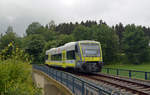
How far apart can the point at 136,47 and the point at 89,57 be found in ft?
139

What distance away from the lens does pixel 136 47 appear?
2256 inches

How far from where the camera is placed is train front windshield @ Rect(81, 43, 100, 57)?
1831cm

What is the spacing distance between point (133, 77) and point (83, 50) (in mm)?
5136

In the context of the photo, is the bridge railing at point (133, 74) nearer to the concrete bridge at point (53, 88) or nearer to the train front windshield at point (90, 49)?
the train front windshield at point (90, 49)

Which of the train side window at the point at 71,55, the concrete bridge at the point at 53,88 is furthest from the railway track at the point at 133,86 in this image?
the train side window at the point at 71,55

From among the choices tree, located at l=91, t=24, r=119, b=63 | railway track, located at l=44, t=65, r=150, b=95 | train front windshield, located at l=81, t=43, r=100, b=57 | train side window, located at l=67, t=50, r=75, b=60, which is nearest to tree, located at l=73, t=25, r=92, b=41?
tree, located at l=91, t=24, r=119, b=63

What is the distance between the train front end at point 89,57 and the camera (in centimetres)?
1788

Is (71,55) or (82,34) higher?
(82,34)

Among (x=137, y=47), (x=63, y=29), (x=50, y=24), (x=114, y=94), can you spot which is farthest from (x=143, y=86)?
(x=63, y=29)

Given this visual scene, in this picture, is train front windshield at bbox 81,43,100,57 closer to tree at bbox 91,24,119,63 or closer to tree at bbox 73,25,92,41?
tree at bbox 91,24,119,63

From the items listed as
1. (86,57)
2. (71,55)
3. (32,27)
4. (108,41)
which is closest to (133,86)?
(86,57)

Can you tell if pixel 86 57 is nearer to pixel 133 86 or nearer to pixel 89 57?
pixel 89 57

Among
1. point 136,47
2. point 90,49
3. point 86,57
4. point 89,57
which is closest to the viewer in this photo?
point 86,57

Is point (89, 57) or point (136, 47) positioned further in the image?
point (136, 47)
